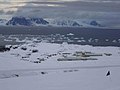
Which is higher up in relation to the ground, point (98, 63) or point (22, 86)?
point (22, 86)

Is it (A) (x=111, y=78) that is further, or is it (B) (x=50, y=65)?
(B) (x=50, y=65)

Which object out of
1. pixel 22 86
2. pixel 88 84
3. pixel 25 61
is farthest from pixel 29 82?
pixel 25 61

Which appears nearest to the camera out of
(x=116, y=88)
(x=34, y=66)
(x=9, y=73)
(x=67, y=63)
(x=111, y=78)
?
(x=116, y=88)

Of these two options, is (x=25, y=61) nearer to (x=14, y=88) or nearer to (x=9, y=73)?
(x=9, y=73)

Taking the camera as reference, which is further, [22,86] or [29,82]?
[29,82]

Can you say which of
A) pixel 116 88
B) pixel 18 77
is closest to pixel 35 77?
pixel 18 77

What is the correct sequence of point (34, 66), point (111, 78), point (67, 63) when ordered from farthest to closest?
1. point (67, 63)
2. point (34, 66)
3. point (111, 78)

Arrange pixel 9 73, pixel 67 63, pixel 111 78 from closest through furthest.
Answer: pixel 111 78, pixel 9 73, pixel 67 63

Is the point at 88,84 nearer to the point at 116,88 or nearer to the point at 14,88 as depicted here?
the point at 116,88

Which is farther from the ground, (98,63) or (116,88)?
(116,88)
